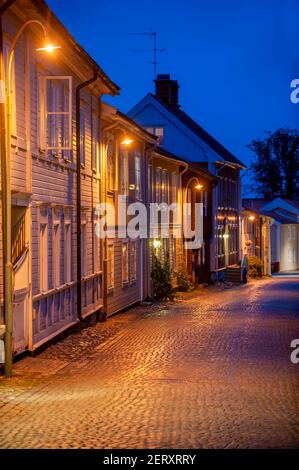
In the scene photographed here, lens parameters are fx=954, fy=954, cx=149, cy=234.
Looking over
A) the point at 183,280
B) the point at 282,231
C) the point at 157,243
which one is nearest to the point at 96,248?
the point at 157,243

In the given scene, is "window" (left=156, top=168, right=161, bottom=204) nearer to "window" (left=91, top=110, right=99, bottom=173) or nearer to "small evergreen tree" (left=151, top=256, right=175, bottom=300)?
"small evergreen tree" (left=151, top=256, right=175, bottom=300)

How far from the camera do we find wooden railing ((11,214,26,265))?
15.5 meters

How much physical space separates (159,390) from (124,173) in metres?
16.2

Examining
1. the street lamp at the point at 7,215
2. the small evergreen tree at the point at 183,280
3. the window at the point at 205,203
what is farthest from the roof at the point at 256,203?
the street lamp at the point at 7,215

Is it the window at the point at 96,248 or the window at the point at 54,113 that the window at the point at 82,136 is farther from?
the window at the point at 96,248

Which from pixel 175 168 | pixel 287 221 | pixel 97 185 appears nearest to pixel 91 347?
pixel 97 185

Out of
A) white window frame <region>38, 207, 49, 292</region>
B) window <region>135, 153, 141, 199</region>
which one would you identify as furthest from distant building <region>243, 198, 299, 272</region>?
white window frame <region>38, 207, 49, 292</region>

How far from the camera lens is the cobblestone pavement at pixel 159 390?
980cm

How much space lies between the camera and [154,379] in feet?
46.5

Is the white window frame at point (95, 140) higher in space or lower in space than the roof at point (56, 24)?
lower

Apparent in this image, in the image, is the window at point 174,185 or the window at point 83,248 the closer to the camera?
the window at point 83,248

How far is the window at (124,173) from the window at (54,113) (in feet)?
26.9

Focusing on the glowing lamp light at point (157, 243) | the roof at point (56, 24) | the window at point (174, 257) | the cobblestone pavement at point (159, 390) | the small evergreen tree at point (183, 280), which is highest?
the roof at point (56, 24)

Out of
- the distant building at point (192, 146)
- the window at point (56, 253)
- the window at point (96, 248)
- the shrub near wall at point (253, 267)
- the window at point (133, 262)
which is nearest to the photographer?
the window at point (56, 253)
